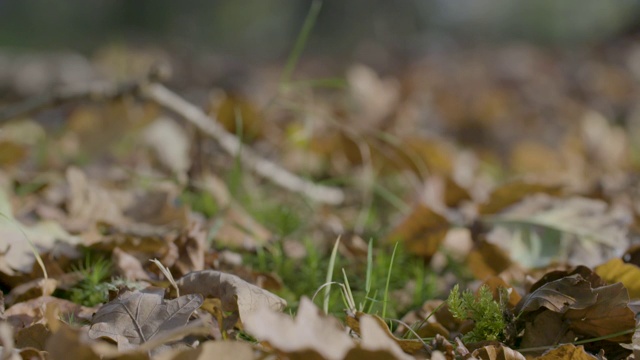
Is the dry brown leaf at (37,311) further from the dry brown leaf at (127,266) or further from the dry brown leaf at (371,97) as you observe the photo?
the dry brown leaf at (371,97)

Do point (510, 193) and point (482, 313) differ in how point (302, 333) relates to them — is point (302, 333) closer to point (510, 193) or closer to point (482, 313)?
point (482, 313)

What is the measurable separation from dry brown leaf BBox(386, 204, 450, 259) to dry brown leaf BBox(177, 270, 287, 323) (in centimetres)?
51

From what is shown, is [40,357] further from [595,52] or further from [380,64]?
[595,52]

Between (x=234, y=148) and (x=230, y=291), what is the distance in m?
0.95

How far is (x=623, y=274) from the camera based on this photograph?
3.62ft

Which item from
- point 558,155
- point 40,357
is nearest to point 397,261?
point 40,357

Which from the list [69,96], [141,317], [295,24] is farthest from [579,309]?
[295,24]

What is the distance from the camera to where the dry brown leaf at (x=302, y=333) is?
715 mm

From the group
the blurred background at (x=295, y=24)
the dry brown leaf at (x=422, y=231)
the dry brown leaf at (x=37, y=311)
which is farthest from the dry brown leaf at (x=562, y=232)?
the blurred background at (x=295, y=24)

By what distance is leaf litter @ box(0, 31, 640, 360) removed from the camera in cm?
93

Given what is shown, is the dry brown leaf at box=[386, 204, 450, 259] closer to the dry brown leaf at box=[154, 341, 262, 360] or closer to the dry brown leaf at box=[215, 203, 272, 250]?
A: the dry brown leaf at box=[215, 203, 272, 250]

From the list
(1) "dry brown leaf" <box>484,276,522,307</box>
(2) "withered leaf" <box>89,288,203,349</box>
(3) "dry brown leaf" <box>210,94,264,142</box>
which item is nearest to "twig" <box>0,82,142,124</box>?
(3) "dry brown leaf" <box>210,94,264,142</box>

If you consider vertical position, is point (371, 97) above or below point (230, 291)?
below

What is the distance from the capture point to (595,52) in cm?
567
